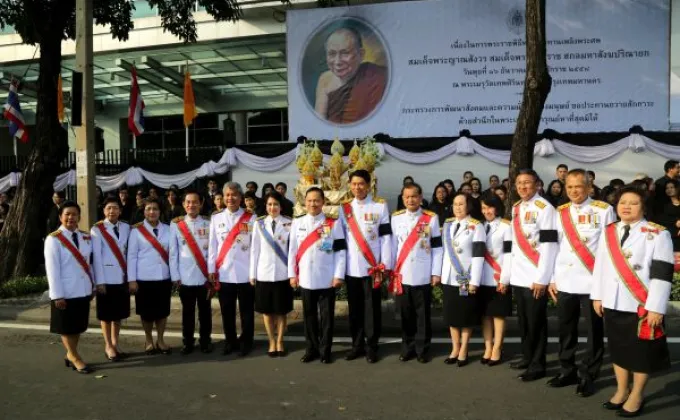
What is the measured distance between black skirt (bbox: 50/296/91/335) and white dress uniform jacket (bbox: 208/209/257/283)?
4.18 ft

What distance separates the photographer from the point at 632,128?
12203 mm

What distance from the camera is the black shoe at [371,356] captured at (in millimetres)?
5465

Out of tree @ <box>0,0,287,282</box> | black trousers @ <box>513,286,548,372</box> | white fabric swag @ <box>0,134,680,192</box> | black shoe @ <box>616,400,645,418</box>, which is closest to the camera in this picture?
black shoe @ <box>616,400,645,418</box>

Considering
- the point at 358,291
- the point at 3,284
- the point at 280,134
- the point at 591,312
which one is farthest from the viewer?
the point at 280,134

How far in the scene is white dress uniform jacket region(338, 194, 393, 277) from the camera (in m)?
5.65

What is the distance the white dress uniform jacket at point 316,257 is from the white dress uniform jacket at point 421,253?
1.92 ft

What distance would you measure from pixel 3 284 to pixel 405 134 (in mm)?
8844

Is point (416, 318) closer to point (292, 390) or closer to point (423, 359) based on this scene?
point (423, 359)

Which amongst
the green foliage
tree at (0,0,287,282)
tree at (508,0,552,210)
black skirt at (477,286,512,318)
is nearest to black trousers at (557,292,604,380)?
black skirt at (477,286,512,318)

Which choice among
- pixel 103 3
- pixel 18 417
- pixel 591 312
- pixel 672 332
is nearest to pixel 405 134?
pixel 103 3

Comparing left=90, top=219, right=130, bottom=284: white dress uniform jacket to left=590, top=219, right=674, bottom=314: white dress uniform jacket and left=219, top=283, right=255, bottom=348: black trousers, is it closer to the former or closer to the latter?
left=219, top=283, right=255, bottom=348: black trousers

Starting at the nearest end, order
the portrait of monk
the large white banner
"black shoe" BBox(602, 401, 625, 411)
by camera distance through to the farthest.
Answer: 1. "black shoe" BBox(602, 401, 625, 411)
2. the large white banner
3. the portrait of monk

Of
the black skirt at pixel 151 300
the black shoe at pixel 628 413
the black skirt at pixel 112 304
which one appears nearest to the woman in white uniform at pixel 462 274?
the black shoe at pixel 628 413

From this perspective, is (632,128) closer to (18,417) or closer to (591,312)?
(591,312)
